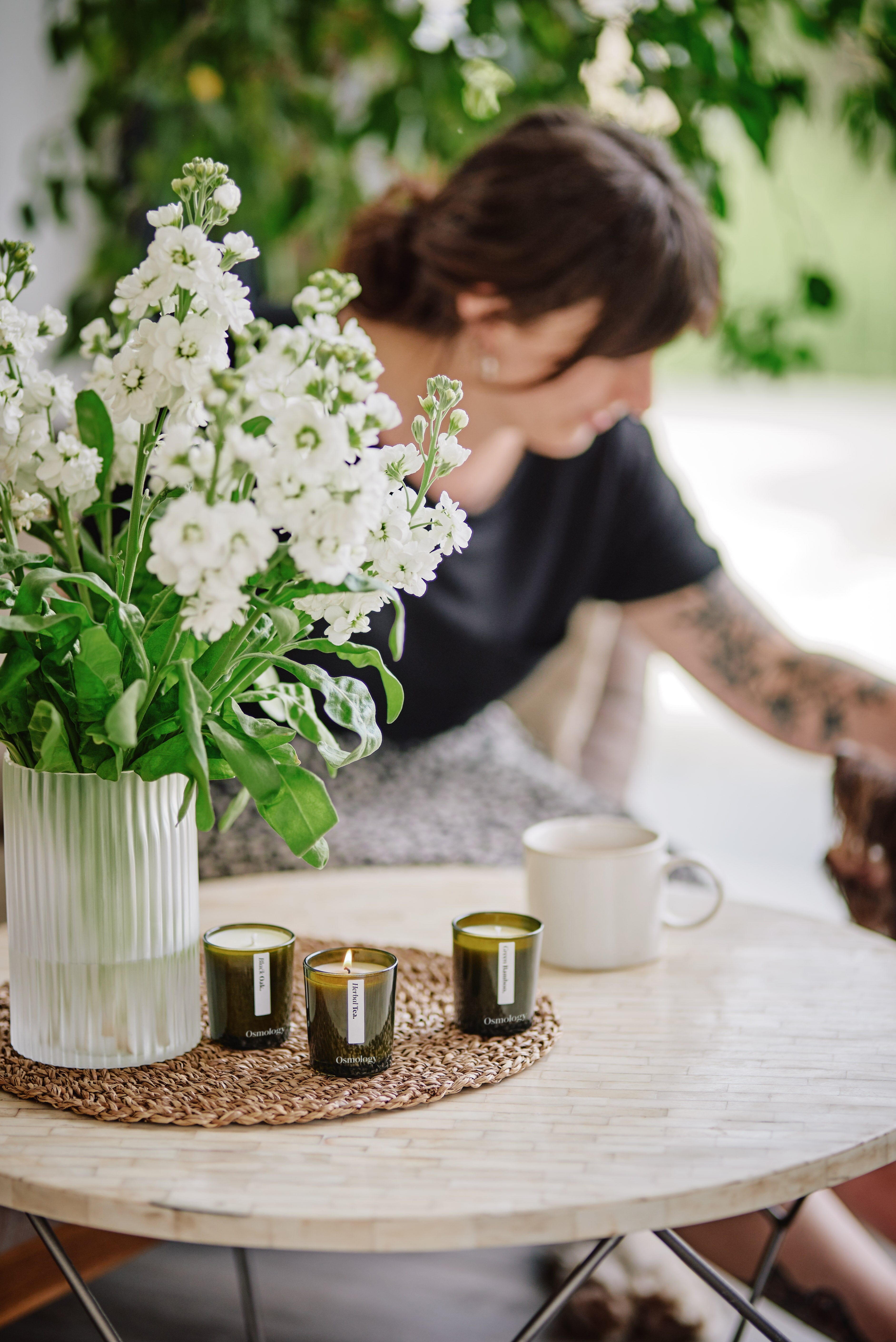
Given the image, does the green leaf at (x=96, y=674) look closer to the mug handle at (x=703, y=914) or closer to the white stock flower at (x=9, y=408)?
the white stock flower at (x=9, y=408)

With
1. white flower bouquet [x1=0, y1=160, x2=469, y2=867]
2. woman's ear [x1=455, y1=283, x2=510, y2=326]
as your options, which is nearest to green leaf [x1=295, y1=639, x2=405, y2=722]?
white flower bouquet [x1=0, y1=160, x2=469, y2=867]

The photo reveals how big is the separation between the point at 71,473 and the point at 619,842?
500 millimetres

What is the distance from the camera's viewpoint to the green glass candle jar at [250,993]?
72cm

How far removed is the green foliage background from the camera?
1.56 metres

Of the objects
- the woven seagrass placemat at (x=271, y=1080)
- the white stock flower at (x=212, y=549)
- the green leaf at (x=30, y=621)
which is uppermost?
the white stock flower at (x=212, y=549)

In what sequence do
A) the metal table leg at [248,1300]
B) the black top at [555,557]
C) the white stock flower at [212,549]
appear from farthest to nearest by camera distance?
the black top at [555,557] < the metal table leg at [248,1300] < the white stock flower at [212,549]

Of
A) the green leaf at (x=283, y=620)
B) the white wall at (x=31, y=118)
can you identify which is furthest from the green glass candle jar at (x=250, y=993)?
the white wall at (x=31, y=118)

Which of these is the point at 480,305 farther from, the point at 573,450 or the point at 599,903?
the point at 599,903

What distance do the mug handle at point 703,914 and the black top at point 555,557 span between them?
24.9 inches

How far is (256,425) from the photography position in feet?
2.05

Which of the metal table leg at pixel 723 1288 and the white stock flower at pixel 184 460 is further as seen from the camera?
the metal table leg at pixel 723 1288

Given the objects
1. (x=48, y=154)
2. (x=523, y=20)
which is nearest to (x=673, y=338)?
(x=523, y=20)

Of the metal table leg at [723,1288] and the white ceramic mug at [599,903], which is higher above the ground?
the white ceramic mug at [599,903]

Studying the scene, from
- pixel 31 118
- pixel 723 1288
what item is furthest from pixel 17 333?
pixel 31 118
